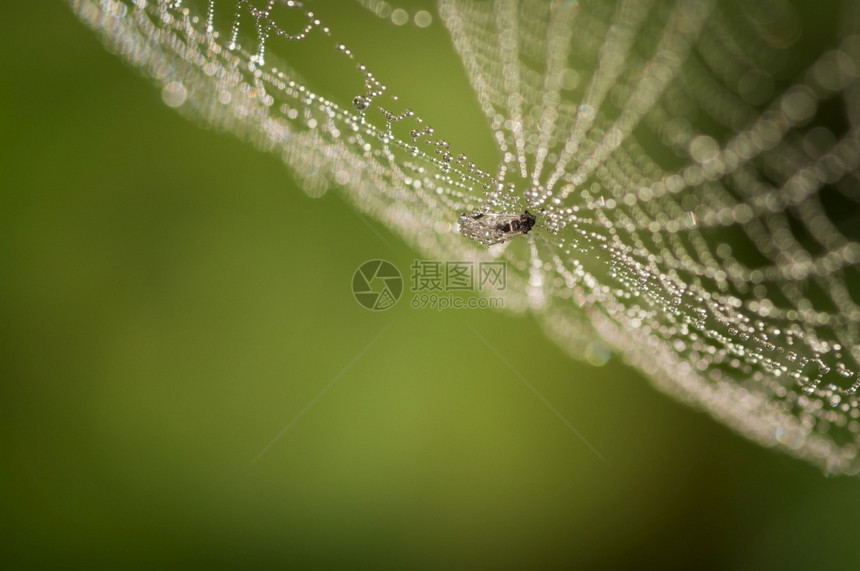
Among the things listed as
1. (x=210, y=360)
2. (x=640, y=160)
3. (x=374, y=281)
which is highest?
(x=640, y=160)

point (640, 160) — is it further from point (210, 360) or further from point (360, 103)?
point (210, 360)

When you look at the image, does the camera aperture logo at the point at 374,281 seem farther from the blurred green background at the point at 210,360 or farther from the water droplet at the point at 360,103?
the water droplet at the point at 360,103

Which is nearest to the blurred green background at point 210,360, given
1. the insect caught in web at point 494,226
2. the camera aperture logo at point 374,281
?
the camera aperture logo at point 374,281

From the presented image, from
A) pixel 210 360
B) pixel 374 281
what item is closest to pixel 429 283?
pixel 374 281

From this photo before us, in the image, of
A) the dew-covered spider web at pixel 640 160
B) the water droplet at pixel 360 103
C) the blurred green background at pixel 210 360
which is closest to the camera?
the water droplet at pixel 360 103

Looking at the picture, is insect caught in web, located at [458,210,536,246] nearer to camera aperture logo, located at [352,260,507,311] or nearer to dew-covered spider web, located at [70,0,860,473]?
dew-covered spider web, located at [70,0,860,473]

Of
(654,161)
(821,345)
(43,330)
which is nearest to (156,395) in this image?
(43,330)

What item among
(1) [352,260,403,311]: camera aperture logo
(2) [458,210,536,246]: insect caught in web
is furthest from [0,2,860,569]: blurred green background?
(2) [458,210,536,246]: insect caught in web
